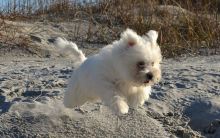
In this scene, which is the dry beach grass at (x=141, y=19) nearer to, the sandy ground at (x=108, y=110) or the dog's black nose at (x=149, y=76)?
the sandy ground at (x=108, y=110)

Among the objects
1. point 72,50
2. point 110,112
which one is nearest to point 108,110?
point 110,112

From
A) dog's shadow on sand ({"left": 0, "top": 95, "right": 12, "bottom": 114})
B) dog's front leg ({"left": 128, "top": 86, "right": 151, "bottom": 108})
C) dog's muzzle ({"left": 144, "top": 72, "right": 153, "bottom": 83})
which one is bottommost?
dog's shadow on sand ({"left": 0, "top": 95, "right": 12, "bottom": 114})

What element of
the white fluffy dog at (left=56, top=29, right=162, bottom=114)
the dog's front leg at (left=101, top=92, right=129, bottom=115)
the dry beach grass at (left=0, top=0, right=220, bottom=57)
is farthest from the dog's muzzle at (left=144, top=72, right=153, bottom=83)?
the dry beach grass at (left=0, top=0, right=220, bottom=57)

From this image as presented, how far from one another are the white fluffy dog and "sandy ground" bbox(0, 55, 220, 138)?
Result: 0.41 metres

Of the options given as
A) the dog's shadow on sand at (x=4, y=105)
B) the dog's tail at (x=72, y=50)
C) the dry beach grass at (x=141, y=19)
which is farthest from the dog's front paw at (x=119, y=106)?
the dry beach grass at (x=141, y=19)

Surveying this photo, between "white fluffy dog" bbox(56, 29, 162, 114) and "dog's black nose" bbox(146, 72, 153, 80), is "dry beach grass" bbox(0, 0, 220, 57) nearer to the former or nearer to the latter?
"white fluffy dog" bbox(56, 29, 162, 114)

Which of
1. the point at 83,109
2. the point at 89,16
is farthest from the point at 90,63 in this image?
the point at 89,16

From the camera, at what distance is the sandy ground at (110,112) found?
5871 mm

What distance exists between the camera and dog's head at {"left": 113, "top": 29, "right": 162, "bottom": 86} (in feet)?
17.1

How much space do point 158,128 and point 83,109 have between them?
77 cm

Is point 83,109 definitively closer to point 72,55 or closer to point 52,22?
point 72,55

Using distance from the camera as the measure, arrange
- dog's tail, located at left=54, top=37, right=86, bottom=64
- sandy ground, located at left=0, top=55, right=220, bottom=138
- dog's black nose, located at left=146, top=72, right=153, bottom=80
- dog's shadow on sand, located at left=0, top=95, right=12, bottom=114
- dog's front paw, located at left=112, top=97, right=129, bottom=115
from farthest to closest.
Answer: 1. dog's tail, located at left=54, top=37, right=86, bottom=64
2. dog's shadow on sand, located at left=0, top=95, right=12, bottom=114
3. sandy ground, located at left=0, top=55, right=220, bottom=138
4. dog's black nose, located at left=146, top=72, right=153, bottom=80
5. dog's front paw, located at left=112, top=97, right=129, bottom=115

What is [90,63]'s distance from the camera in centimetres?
563

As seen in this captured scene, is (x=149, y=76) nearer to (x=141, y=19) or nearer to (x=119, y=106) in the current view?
(x=119, y=106)
